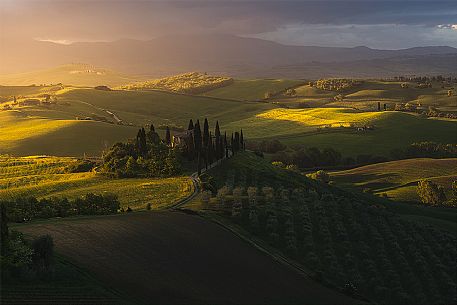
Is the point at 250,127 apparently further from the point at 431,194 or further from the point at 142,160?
the point at 142,160

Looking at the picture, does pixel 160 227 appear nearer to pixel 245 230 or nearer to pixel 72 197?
pixel 245 230

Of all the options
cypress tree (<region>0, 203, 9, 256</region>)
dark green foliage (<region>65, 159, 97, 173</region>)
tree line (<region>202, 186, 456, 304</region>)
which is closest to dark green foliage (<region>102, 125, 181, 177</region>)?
dark green foliage (<region>65, 159, 97, 173</region>)

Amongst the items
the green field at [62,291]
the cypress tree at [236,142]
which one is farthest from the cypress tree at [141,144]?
the green field at [62,291]

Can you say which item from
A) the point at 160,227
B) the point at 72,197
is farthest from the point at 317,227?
the point at 72,197

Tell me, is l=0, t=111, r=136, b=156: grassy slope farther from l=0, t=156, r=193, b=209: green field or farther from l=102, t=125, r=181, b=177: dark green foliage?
l=102, t=125, r=181, b=177: dark green foliage

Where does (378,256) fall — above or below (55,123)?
below

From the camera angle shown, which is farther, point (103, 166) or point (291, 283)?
point (103, 166)

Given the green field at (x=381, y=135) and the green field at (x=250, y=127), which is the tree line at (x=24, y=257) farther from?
the green field at (x=381, y=135)
